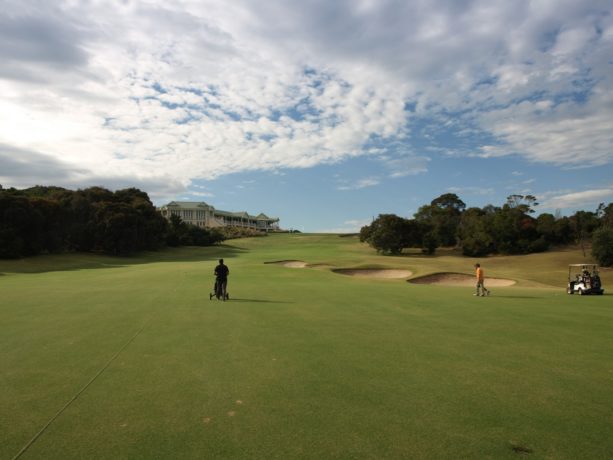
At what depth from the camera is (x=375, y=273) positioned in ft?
146

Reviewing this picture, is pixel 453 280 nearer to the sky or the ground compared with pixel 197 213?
nearer to the ground

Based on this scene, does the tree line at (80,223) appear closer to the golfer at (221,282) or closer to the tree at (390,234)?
the tree at (390,234)

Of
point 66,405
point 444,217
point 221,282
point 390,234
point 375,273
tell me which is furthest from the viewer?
point 444,217

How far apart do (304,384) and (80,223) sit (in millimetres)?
71409

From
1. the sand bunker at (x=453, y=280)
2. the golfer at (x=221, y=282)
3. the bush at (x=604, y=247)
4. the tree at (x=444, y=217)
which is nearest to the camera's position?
the golfer at (x=221, y=282)

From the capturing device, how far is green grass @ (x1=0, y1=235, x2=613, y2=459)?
19.1 ft

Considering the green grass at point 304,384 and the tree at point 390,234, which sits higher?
the tree at point 390,234

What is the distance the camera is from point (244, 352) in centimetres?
1064

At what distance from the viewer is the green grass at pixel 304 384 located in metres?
5.84

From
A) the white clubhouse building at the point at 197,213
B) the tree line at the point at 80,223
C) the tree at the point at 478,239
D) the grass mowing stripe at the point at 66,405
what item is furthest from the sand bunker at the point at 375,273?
the white clubhouse building at the point at 197,213

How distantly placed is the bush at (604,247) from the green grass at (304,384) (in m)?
39.4

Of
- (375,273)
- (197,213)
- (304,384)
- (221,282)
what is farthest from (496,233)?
(197,213)

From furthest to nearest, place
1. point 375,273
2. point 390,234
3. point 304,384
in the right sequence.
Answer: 1. point 390,234
2. point 375,273
3. point 304,384

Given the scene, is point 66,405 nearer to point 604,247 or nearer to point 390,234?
point 604,247
